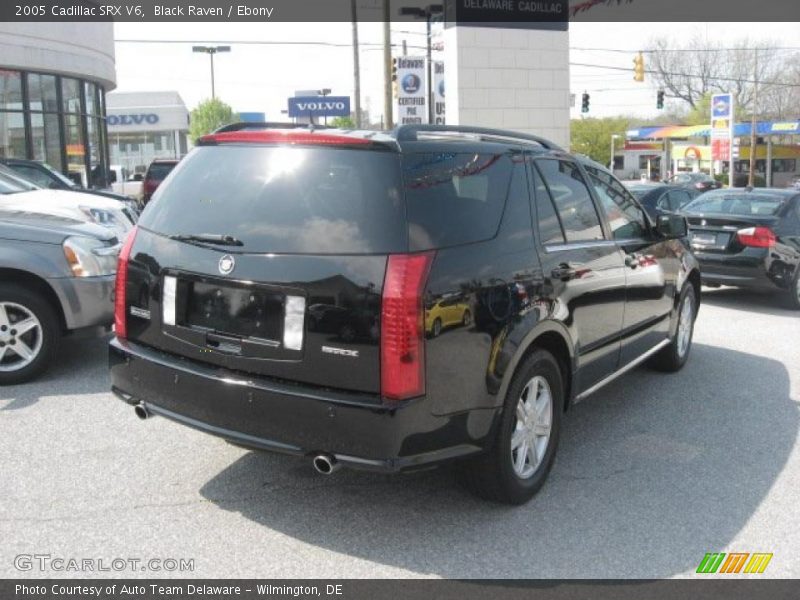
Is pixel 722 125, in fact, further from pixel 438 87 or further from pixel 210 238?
pixel 210 238

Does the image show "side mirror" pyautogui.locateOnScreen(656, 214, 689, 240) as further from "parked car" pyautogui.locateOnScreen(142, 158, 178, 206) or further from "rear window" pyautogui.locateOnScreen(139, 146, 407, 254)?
"parked car" pyautogui.locateOnScreen(142, 158, 178, 206)

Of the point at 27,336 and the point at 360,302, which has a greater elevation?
the point at 360,302

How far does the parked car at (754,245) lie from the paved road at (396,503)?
426 cm

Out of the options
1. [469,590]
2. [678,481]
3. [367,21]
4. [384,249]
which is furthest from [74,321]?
[367,21]

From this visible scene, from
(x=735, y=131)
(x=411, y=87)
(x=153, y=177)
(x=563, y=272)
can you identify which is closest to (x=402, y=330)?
(x=563, y=272)

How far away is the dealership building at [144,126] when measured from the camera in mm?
68062

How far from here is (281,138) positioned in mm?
3689

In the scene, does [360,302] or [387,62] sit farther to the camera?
[387,62]

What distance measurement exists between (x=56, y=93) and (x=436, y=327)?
70.5 ft

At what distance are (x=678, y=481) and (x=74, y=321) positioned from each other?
14.0ft

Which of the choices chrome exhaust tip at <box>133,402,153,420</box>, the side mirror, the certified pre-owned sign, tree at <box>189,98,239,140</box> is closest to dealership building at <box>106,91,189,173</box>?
tree at <box>189,98,239,140</box>

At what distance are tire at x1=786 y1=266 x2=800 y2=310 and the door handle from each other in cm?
647

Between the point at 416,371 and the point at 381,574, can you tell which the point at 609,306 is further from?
the point at 381,574

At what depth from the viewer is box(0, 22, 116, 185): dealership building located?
20.1 m
